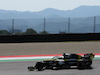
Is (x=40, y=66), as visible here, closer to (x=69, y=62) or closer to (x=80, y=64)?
(x=69, y=62)

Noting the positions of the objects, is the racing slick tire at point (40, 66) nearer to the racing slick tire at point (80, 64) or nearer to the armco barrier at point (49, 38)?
the racing slick tire at point (80, 64)

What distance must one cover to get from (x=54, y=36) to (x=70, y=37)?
5.64 feet

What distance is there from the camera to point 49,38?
21.0m

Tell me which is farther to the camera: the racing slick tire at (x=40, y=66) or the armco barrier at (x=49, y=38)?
the armco barrier at (x=49, y=38)

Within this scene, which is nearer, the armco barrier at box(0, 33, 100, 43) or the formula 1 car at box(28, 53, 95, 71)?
the formula 1 car at box(28, 53, 95, 71)

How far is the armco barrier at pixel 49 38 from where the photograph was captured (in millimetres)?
20906

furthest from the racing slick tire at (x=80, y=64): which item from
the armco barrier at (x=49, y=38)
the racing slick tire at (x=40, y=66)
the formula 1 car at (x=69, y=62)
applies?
the armco barrier at (x=49, y=38)

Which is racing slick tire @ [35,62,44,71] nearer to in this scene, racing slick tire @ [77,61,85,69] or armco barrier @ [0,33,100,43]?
racing slick tire @ [77,61,85,69]

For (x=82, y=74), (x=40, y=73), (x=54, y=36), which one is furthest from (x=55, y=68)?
(x=54, y=36)

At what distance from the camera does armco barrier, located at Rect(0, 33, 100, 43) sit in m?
20.9

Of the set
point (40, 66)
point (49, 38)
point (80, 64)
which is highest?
point (49, 38)

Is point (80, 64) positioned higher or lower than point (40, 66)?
higher

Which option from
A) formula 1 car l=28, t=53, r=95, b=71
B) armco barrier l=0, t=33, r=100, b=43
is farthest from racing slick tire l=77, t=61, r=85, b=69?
armco barrier l=0, t=33, r=100, b=43

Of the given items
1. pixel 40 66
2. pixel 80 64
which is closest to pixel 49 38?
pixel 40 66
